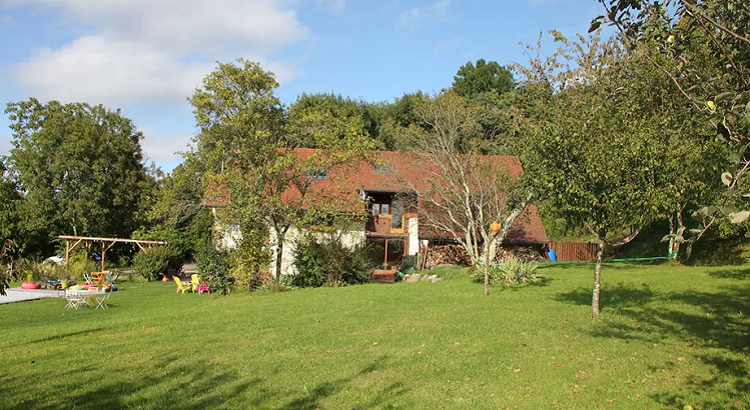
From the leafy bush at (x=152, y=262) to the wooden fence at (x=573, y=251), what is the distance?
72.3 feet

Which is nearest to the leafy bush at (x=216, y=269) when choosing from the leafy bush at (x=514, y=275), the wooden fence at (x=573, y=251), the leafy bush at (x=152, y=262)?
the leafy bush at (x=152, y=262)

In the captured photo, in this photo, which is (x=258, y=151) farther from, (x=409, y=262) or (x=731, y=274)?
(x=731, y=274)

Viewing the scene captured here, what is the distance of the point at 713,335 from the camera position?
909 centimetres

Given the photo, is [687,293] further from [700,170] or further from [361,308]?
[361,308]

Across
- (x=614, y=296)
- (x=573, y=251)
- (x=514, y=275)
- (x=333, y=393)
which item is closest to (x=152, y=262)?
(x=514, y=275)

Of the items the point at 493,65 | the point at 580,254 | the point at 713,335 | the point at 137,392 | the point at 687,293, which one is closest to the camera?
the point at 137,392

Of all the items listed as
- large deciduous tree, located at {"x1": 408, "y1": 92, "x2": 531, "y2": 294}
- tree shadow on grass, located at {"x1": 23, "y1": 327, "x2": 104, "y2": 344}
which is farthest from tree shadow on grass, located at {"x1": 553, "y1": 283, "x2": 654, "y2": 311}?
tree shadow on grass, located at {"x1": 23, "y1": 327, "x2": 104, "y2": 344}

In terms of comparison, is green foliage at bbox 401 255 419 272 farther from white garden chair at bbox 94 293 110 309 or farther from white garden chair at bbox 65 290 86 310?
white garden chair at bbox 65 290 86 310

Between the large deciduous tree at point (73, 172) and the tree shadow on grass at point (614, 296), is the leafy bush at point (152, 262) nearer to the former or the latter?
the large deciduous tree at point (73, 172)

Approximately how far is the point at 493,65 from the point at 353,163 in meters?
32.4

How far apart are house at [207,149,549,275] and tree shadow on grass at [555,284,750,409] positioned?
41.6ft

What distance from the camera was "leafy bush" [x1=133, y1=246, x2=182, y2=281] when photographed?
29.0 m

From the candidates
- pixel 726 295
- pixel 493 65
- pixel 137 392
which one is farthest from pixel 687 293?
pixel 493 65

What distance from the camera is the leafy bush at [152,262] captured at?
2905cm
